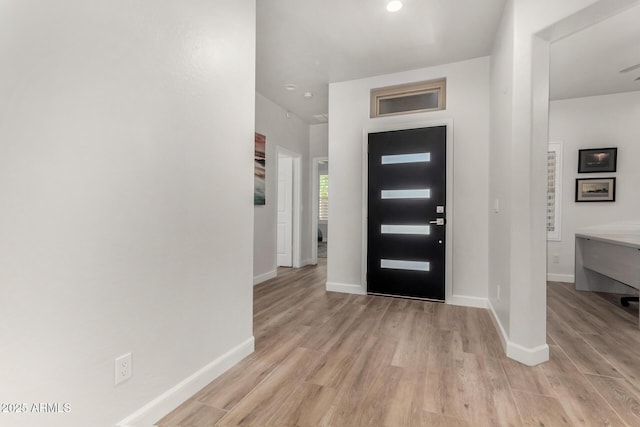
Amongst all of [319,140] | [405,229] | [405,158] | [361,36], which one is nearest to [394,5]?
[361,36]

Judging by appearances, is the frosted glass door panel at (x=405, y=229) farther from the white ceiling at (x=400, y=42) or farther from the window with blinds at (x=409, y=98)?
the white ceiling at (x=400, y=42)

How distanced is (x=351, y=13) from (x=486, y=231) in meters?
2.64

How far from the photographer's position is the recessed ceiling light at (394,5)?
2490 mm

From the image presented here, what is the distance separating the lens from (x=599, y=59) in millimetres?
3373

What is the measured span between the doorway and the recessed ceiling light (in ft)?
10.8

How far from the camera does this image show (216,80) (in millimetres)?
1967

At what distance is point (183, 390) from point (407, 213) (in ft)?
9.46

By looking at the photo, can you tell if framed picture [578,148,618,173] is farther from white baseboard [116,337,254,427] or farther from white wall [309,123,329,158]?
white baseboard [116,337,254,427]

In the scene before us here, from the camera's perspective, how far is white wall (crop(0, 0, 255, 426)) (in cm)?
108

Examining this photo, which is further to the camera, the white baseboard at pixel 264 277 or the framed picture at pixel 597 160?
the white baseboard at pixel 264 277

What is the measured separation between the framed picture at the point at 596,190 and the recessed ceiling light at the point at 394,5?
3.87m

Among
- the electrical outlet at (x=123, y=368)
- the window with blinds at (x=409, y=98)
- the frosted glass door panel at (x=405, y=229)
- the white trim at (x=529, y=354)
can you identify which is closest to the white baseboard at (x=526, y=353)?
the white trim at (x=529, y=354)

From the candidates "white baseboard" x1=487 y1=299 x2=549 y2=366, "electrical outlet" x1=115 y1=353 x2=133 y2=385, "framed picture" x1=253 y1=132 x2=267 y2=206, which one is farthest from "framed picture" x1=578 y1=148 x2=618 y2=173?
"electrical outlet" x1=115 y1=353 x2=133 y2=385

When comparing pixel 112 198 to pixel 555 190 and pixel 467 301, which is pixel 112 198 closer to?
pixel 467 301
